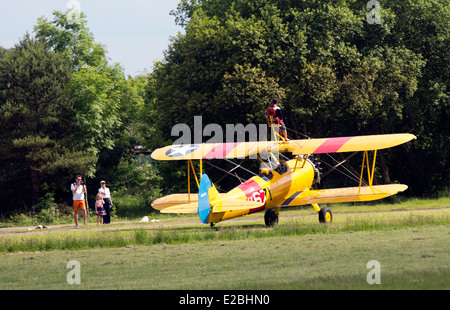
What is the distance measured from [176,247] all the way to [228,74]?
63.8 feet

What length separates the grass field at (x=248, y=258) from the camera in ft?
34.4

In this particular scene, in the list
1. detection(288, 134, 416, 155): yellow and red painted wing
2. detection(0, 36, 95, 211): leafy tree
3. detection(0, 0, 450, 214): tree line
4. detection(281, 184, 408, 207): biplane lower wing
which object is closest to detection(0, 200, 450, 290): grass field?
detection(281, 184, 408, 207): biplane lower wing

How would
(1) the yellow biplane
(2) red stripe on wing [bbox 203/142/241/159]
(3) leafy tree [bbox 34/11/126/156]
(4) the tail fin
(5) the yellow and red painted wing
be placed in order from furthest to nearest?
(3) leafy tree [bbox 34/11/126/156]
(2) red stripe on wing [bbox 203/142/241/159]
(5) the yellow and red painted wing
(1) the yellow biplane
(4) the tail fin

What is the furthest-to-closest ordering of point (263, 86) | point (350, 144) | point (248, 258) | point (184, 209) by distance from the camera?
point (263, 86) → point (350, 144) → point (184, 209) → point (248, 258)

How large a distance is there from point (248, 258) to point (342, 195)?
884cm

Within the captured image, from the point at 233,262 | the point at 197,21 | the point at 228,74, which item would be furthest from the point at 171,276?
the point at 197,21

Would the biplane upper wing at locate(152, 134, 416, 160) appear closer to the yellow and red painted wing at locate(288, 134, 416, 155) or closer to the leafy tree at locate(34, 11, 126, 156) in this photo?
the yellow and red painted wing at locate(288, 134, 416, 155)

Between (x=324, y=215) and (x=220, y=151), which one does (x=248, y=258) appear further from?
(x=220, y=151)

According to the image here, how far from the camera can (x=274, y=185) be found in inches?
834

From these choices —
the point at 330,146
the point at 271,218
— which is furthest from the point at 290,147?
the point at 271,218

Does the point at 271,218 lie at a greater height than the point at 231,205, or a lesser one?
lesser

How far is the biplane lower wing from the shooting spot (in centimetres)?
2139

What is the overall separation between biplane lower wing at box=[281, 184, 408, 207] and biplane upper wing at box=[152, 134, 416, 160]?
164 cm
